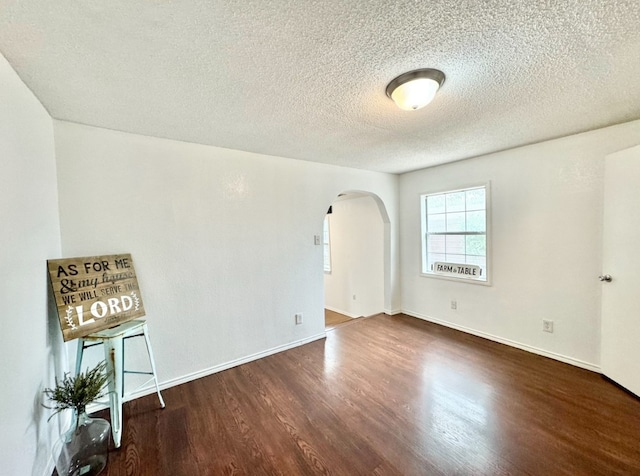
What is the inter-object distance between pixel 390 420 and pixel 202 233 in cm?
227

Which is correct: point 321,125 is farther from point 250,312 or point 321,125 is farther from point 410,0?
point 250,312

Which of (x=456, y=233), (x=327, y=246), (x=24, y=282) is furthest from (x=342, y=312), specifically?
(x=24, y=282)

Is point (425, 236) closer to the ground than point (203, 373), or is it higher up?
higher up

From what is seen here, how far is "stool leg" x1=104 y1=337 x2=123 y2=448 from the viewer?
1743mm

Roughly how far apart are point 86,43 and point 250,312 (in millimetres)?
2430

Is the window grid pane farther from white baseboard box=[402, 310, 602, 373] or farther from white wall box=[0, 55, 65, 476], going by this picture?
→ white wall box=[0, 55, 65, 476]

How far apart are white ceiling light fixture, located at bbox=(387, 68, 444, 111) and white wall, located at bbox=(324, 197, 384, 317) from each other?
289cm

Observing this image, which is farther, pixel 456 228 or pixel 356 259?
pixel 356 259

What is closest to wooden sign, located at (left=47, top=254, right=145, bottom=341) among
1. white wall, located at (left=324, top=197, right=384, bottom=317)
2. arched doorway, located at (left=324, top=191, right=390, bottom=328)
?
arched doorway, located at (left=324, top=191, right=390, bottom=328)

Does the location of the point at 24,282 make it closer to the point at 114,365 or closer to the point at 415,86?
the point at 114,365

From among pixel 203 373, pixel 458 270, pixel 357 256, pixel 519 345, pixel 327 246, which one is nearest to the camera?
pixel 203 373

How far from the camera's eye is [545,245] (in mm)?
2809

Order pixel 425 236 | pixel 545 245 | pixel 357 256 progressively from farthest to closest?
pixel 357 256 < pixel 425 236 < pixel 545 245

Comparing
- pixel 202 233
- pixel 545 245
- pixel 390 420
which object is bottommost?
pixel 390 420
